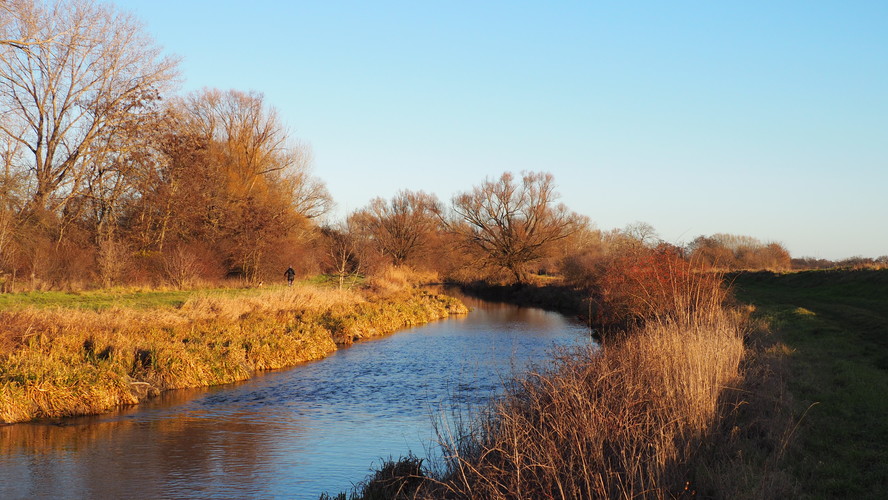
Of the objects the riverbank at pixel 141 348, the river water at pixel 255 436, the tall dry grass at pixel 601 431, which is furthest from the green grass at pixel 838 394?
the riverbank at pixel 141 348

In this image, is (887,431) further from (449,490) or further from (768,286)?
(768,286)

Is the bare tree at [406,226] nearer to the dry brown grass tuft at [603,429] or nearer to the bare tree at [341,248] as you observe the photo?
the bare tree at [341,248]

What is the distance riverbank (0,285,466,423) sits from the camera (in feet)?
40.5

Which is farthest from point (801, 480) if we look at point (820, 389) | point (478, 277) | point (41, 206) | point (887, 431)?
point (478, 277)

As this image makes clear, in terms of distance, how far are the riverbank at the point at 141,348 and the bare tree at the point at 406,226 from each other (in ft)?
115

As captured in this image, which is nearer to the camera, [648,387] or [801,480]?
[801,480]

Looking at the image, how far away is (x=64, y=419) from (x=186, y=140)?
2486 centimetres

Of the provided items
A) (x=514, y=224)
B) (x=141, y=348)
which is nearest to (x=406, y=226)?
(x=514, y=224)

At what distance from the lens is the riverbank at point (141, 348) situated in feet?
40.5

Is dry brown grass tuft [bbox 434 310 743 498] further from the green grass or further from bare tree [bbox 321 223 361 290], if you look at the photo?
bare tree [bbox 321 223 361 290]

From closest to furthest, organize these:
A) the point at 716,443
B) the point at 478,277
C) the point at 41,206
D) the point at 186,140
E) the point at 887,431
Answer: the point at 716,443, the point at 887,431, the point at 41,206, the point at 186,140, the point at 478,277

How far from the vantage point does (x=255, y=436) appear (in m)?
11.3

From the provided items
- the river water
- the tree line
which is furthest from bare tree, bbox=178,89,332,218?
the river water

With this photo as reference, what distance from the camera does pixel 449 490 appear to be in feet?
19.5
